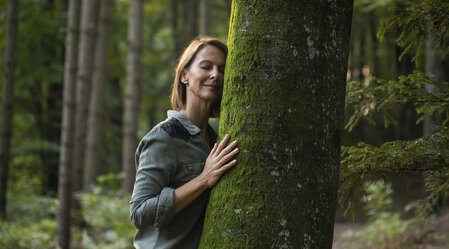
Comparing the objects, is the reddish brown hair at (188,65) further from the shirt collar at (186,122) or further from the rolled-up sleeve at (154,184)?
the rolled-up sleeve at (154,184)

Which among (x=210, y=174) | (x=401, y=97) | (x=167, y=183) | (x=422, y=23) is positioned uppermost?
(x=422, y=23)

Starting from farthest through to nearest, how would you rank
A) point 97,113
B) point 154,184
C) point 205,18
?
1. point 205,18
2. point 97,113
3. point 154,184

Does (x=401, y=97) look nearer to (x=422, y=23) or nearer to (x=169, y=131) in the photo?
(x=422, y=23)

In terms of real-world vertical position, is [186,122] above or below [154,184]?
above

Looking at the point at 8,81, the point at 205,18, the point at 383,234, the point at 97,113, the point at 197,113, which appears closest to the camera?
the point at 197,113

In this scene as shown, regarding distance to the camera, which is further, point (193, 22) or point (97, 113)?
point (193, 22)

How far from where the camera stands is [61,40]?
2141cm

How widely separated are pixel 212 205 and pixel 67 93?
8.71 meters

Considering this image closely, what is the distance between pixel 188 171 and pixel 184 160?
6 centimetres

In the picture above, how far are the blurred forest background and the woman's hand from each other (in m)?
1.13

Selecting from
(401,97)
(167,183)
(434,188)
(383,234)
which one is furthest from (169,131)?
(383,234)

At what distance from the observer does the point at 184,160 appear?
11.1ft

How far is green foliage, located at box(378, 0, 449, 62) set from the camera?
3633 millimetres

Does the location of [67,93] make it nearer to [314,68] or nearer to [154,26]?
[314,68]
